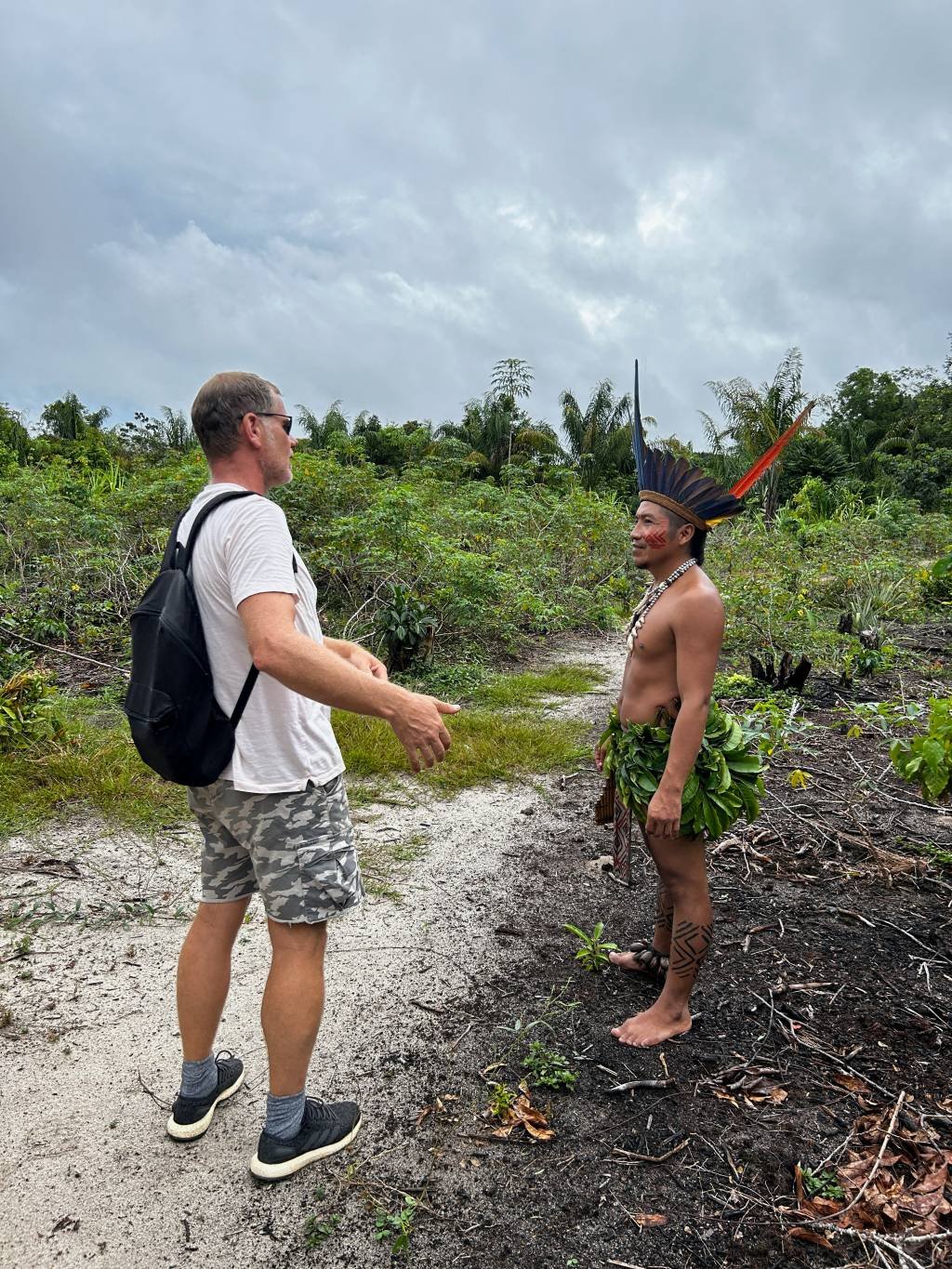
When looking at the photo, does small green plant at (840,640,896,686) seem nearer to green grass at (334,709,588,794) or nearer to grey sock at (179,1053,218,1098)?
green grass at (334,709,588,794)

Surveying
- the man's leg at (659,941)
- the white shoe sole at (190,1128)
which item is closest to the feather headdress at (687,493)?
the man's leg at (659,941)

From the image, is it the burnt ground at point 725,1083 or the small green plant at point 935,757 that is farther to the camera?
the small green plant at point 935,757

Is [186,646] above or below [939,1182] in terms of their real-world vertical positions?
above

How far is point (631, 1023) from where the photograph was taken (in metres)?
2.38

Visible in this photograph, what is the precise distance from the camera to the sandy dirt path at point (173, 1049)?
1.75 m

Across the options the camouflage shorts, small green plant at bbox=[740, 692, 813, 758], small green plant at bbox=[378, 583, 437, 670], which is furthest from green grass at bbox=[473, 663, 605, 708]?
the camouflage shorts

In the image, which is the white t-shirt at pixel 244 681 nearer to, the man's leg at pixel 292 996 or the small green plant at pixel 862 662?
the man's leg at pixel 292 996

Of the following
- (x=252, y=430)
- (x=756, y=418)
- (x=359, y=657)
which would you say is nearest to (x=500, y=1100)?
(x=359, y=657)

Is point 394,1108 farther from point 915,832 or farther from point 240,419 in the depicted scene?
point 915,832

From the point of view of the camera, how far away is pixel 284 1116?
187 centimetres

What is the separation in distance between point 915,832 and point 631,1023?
207 cm

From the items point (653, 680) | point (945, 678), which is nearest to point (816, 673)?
point (945, 678)

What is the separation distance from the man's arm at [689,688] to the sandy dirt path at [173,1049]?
3.30 ft

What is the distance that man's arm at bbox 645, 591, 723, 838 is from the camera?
210cm
